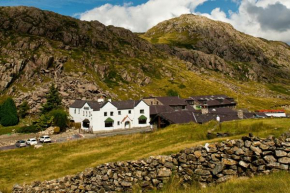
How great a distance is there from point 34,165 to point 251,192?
38.8 meters

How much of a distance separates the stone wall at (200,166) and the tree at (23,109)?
112 metres

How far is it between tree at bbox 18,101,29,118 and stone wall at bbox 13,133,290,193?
367 feet

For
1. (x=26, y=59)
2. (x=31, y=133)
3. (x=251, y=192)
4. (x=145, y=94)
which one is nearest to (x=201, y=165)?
(x=251, y=192)

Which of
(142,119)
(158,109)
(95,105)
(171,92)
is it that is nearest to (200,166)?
(95,105)

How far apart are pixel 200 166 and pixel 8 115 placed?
11606 centimetres

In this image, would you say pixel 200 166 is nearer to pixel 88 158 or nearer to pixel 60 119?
pixel 88 158

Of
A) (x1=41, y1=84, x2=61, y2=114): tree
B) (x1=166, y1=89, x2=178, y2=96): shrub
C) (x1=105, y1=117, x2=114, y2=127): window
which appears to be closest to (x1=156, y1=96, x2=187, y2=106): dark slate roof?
(x1=105, y1=117, x2=114, y2=127): window

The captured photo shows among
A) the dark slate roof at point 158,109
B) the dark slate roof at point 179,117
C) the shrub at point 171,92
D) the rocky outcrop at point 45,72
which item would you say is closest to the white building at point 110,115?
the dark slate roof at point 158,109

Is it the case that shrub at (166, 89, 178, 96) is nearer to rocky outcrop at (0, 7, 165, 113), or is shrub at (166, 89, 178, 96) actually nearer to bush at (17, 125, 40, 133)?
rocky outcrop at (0, 7, 165, 113)

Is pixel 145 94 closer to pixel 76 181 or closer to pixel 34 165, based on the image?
pixel 34 165

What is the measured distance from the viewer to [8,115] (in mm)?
109312

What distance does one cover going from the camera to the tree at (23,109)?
11662cm

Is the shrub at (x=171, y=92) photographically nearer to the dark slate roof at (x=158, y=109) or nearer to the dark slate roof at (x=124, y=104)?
the dark slate roof at (x=158, y=109)

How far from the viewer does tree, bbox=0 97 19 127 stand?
352ft
